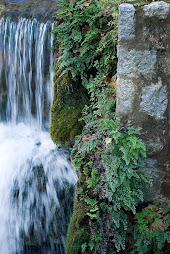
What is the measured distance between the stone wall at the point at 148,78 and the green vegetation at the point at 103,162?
0.22 metres

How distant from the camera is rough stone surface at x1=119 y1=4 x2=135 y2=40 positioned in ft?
9.61

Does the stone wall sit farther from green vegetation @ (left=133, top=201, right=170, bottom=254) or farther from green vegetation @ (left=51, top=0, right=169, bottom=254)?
green vegetation @ (left=133, top=201, right=170, bottom=254)

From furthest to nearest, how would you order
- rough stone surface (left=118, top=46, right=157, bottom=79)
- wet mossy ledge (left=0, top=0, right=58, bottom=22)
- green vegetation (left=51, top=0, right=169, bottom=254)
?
wet mossy ledge (left=0, top=0, right=58, bottom=22), green vegetation (left=51, top=0, right=169, bottom=254), rough stone surface (left=118, top=46, right=157, bottom=79)

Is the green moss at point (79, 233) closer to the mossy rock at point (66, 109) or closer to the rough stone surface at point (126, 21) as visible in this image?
Answer: the mossy rock at point (66, 109)

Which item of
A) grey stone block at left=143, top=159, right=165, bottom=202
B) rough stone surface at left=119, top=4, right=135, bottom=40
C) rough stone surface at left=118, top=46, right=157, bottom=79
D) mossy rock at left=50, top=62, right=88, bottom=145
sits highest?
rough stone surface at left=119, top=4, right=135, bottom=40

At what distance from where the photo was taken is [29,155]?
6.36m

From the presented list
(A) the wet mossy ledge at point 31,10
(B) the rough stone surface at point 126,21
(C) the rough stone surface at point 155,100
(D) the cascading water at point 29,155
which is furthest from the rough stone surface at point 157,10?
(A) the wet mossy ledge at point 31,10

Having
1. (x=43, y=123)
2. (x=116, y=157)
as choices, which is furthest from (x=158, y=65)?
(x=43, y=123)

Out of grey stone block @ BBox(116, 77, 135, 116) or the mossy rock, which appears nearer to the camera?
grey stone block @ BBox(116, 77, 135, 116)

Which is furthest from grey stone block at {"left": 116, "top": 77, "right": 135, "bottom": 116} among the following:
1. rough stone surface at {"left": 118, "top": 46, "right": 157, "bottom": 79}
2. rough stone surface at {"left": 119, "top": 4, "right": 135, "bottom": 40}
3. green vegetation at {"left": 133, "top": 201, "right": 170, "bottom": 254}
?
green vegetation at {"left": 133, "top": 201, "right": 170, "bottom": 254}

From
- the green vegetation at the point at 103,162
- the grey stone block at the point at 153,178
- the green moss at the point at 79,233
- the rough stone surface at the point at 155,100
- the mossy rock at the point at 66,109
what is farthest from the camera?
the mossy rock at the point at 66,109

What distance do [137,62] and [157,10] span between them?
648 millimetres

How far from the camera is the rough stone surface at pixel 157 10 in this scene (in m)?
2.89

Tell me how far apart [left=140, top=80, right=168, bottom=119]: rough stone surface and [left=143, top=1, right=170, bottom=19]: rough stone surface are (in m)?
0.84
